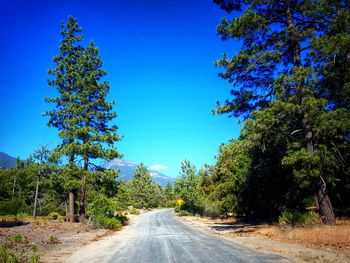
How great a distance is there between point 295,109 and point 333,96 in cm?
297

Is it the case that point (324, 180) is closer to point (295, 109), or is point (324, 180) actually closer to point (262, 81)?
point (295, 109)

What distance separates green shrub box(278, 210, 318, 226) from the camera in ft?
57.6

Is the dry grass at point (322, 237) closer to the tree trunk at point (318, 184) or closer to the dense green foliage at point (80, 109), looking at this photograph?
the tree trunk at point (318, 184)

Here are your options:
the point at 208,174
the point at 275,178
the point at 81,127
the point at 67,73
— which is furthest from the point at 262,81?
the point at 208,174

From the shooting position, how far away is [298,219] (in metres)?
18.4

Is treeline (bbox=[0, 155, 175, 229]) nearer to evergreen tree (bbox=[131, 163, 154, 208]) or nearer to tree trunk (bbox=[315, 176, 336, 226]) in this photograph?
tree trunk (bbox=[315, 176, 336, 226])

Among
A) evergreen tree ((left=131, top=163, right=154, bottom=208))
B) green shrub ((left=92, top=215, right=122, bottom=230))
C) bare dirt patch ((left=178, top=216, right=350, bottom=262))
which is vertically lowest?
bare dirt patch ((left=178, top=216, right=350, bottom=262))

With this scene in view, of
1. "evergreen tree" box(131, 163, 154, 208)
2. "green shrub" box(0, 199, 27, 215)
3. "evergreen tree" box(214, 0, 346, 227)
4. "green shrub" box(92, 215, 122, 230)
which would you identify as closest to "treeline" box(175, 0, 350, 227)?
"evergreen tree" box(214, 0, 346, 227)

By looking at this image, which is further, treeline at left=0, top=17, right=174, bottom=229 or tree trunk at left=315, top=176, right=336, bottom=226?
treeline at left=0, top=17, right=174, bottom=229

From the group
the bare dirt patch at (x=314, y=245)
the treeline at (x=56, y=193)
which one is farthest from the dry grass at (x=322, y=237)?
the treeline at (x=56, y=193)

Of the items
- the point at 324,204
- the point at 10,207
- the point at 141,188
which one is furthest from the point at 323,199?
the point at 141,188

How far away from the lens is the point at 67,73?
31172 mm

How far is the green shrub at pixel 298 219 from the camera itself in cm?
1756

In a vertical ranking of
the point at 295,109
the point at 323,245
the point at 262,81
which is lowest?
the point at 323,245
